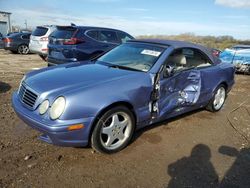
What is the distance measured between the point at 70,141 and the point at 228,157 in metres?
2.39

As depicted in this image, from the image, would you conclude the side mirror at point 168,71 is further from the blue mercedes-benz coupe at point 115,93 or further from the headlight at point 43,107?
the headlight at point 43,107

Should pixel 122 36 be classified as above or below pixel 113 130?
above

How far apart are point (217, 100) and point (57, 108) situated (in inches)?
163

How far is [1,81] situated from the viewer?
338 inches

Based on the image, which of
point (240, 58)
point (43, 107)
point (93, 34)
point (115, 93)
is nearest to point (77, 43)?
point (93, 34)

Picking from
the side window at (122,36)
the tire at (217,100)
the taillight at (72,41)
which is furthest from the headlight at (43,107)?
the side window at (122,36)

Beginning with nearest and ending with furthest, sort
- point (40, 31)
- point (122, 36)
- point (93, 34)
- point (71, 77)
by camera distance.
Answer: point (71, 77) → point (93, 34) → point (122, 36) → point (40, 31)

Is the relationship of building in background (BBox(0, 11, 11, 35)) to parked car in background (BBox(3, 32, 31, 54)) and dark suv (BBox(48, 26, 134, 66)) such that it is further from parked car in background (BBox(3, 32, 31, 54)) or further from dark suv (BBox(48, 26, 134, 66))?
dark suv (BBox(48, 26, 134, 66))

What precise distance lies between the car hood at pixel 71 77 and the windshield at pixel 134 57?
293 millimetres

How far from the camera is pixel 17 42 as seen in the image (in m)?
18.2

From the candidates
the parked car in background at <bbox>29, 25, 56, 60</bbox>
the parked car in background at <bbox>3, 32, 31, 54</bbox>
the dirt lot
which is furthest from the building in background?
the dirt lot

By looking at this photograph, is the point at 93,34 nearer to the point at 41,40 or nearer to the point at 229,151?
the point at 41,40

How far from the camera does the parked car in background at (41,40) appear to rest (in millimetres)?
13513

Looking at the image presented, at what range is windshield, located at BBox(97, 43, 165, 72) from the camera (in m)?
4.88
